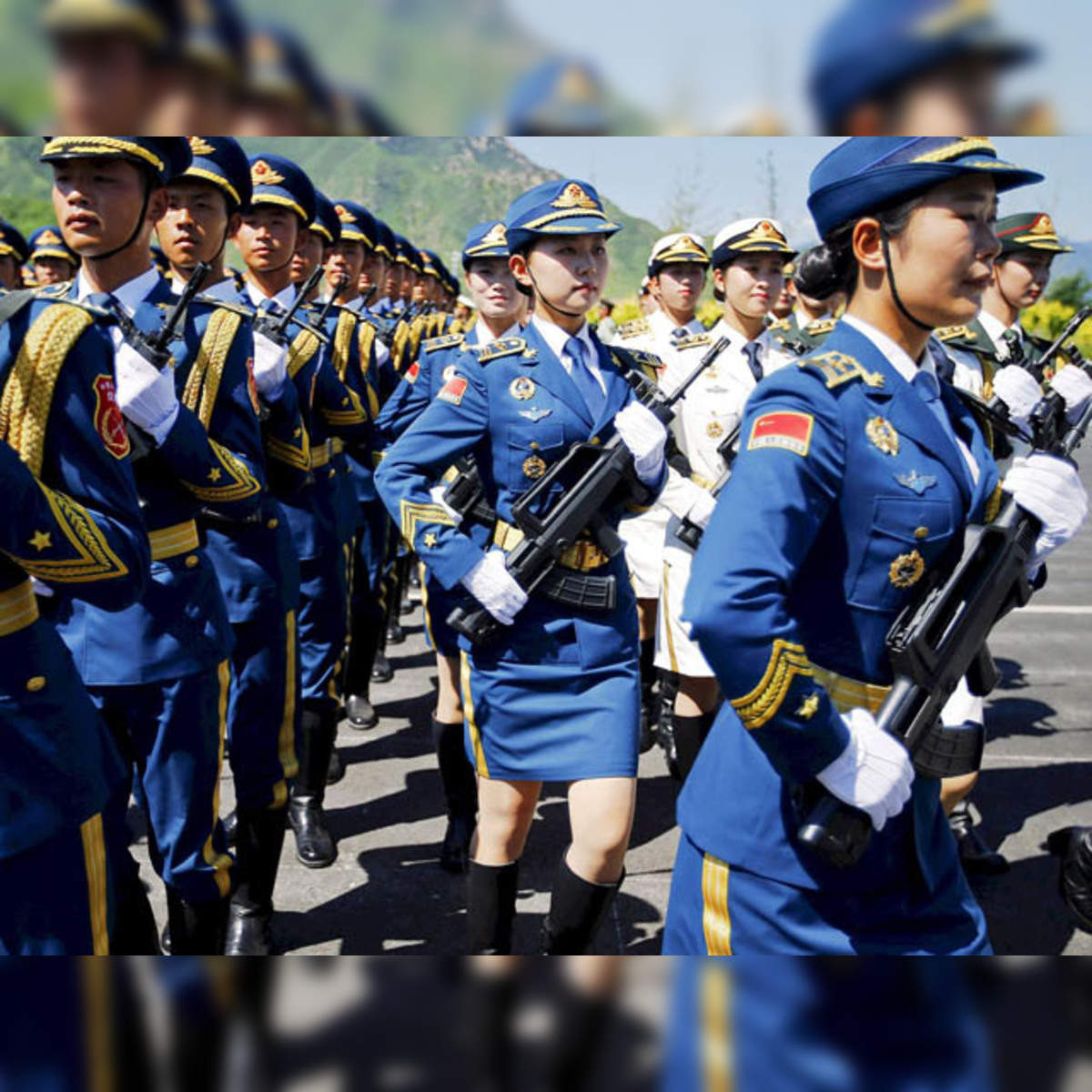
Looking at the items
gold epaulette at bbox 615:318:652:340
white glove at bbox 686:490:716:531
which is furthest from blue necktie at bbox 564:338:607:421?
gold epaulette at bbox 615:318:652:340

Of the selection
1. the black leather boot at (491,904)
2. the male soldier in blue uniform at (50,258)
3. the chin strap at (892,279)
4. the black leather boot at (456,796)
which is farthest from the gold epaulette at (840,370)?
the male soldier in blue uniform at (50,258)

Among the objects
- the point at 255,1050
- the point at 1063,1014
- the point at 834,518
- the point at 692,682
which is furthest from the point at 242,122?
the point at 692,682

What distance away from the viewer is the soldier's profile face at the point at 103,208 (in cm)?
273

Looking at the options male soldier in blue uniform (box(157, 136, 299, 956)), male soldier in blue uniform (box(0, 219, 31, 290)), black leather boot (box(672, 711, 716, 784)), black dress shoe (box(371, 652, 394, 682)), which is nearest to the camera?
male soldier in blue uniform (box(157, 136, 299, 956))

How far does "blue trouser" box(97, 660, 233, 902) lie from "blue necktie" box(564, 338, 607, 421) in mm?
1280

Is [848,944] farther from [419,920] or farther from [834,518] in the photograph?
[419,920]

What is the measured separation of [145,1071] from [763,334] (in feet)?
17.7

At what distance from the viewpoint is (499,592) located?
11.3 ft

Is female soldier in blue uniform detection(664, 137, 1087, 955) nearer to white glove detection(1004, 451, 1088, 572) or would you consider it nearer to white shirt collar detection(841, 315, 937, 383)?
white shirt collar detection(841, 315, 937, 383)

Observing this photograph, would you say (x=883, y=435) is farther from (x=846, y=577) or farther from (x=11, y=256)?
(x=11, y=256)

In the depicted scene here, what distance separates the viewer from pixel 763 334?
5875 millimetres

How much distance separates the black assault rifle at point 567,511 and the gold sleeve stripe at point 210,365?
91 centimetres

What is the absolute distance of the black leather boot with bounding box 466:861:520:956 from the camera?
350cm

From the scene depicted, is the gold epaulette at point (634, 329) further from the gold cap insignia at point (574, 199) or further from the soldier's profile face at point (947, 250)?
the soldier's profile face at point (947, 250)
